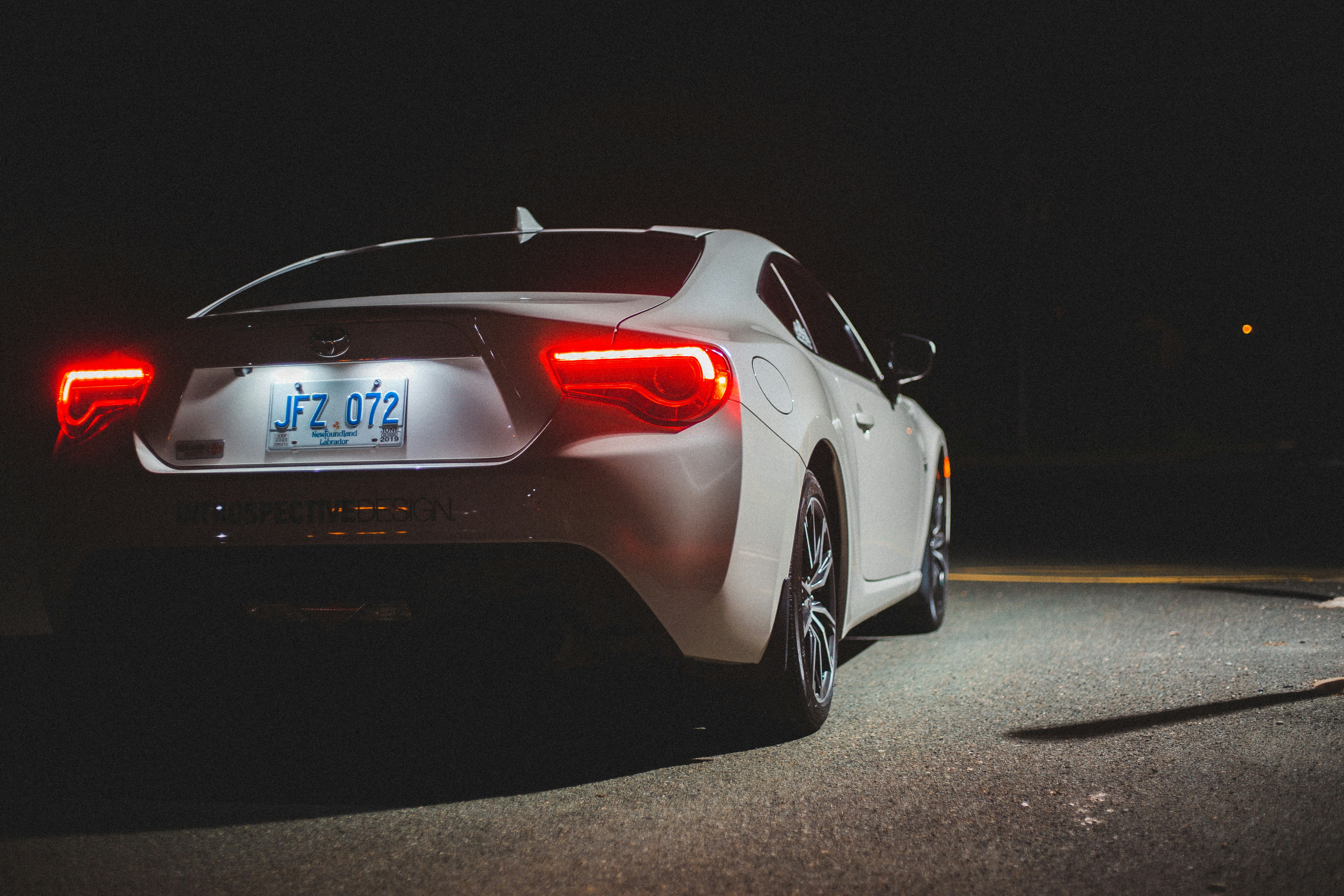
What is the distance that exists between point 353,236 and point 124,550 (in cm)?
2114

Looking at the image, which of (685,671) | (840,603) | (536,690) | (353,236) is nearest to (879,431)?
(840,603)

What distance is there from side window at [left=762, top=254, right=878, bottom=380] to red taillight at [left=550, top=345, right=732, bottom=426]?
1036mm

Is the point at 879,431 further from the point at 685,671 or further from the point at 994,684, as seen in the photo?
the point at 685,671

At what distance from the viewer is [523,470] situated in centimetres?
320

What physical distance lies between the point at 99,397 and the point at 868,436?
255cm

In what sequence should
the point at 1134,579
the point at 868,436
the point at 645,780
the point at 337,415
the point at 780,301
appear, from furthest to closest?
1. the point at 1134,579
2. the point at 868,436
3. the point at 780,301
4. the point at 645,780
5. the point at 337,415

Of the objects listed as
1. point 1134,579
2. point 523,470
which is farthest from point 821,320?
point 1134,579

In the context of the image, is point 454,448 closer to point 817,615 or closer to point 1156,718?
point 817,615

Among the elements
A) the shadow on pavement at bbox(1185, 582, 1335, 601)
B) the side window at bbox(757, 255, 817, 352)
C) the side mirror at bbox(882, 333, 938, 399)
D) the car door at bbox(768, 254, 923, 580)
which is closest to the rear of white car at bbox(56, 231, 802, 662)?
the side window at bbox(757, 255, 817, 352)

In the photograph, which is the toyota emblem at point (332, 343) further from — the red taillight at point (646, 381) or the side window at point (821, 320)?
the side window at point (821, 320)

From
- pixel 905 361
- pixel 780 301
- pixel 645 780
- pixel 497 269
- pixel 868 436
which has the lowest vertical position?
pixel 645 780

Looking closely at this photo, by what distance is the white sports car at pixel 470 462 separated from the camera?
3.19 m

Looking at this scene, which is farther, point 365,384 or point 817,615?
point 817,615

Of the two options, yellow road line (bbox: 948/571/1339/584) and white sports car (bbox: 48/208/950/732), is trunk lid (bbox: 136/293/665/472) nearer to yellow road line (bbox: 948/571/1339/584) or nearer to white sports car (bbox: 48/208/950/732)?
white sports car (bbox: 48/208/950/732)
